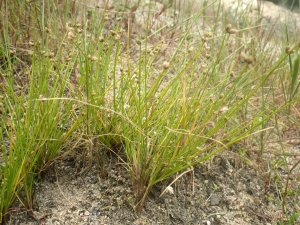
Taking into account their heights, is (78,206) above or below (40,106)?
below

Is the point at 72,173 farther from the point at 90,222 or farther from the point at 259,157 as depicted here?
the point at 259,157

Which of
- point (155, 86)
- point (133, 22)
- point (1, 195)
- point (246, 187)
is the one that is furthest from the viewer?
point (133, 22)

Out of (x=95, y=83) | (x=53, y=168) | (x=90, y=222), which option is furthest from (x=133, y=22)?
(x=90, y=222)

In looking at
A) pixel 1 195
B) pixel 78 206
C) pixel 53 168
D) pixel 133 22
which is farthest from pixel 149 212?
pixel 133 22

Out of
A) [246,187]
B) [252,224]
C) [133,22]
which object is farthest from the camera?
[133,22]

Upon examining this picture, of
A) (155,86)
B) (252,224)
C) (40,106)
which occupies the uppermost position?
(155,86)

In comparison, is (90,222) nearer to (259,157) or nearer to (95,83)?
(95,83)

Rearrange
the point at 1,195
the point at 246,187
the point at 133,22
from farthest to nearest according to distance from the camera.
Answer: the point at 133,22 → the point at 246,187 → the point at 1,195

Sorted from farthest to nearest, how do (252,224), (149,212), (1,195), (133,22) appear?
1. (133,22)
2. (252,224)
3. (149,212)
4. (1,195)

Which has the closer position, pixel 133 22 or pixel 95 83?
pixel 95 83
